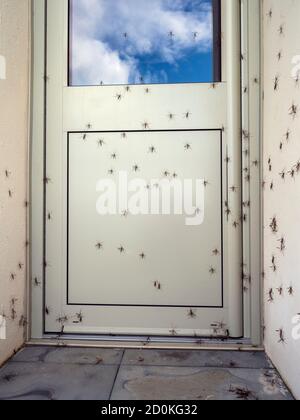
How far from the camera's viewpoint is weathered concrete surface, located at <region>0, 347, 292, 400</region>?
137 cm

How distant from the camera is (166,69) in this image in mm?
1930

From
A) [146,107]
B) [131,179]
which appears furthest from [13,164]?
[146,107]

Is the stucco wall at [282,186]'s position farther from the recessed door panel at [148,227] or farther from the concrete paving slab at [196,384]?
the recessed door panel at [148,227]

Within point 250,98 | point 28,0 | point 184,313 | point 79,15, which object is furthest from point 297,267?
point 28,0

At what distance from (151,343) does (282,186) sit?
114 cm

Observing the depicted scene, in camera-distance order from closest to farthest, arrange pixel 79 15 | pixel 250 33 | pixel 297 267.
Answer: pixel 297 267 → pixel 250 33 → pixel 79 15

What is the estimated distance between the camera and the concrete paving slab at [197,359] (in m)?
1.63

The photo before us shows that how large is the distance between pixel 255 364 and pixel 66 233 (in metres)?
1.28

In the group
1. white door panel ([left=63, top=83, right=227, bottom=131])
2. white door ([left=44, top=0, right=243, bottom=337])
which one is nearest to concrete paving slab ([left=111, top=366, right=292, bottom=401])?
white door ([left=44, top=0, right=243, bottom=337])

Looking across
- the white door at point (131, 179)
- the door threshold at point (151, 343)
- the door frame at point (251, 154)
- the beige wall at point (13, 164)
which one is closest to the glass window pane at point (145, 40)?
the white door at point (131, 179)

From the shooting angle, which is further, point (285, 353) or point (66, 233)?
point (66, 233)

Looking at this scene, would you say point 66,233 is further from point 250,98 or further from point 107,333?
point 250,98

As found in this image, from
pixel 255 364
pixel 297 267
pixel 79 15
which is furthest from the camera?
pixel 79 15

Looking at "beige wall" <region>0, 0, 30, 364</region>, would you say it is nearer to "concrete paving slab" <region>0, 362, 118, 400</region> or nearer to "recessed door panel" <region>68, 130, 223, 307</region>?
"concrete paving slab" <region>0, 362, 118, 400</region>
